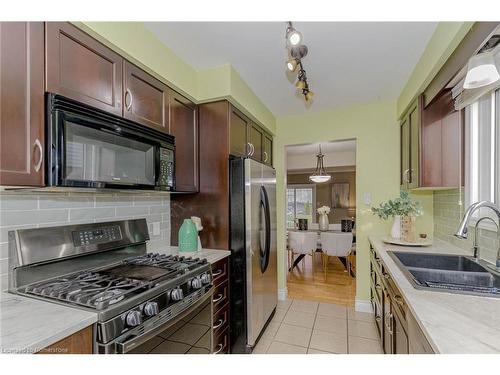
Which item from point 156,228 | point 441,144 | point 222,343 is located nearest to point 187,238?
point 156,228

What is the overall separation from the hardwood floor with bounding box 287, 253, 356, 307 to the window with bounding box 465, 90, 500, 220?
1896 millimetres

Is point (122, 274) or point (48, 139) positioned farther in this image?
point (122, 274)

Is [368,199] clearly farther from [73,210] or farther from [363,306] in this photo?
[73,210]

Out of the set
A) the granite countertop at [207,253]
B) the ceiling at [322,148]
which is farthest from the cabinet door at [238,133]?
the ceiling at [322,148]

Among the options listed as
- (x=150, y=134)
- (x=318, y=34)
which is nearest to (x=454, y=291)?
(x=318, y=34)

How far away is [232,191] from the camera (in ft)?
6.63

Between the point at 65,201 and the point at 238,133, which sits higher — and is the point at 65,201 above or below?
below

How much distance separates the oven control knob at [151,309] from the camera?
1.10m

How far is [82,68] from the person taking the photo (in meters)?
1.21

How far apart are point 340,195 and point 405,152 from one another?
209 inches

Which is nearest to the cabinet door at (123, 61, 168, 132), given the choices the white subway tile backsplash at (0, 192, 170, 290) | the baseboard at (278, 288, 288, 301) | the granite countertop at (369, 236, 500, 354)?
the white subway tile backsplash at (0, 192, 170, 290)

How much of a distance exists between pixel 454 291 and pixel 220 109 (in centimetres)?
188
